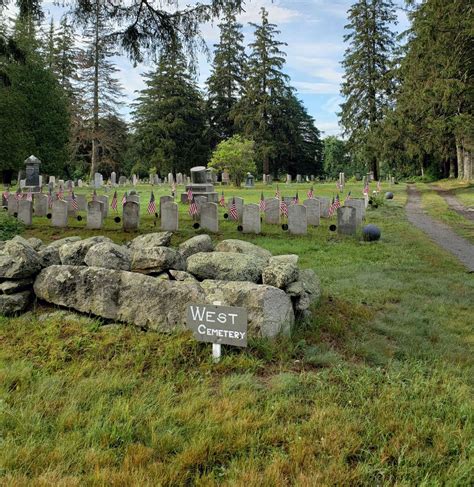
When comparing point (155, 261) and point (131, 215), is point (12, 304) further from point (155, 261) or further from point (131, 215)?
point (131, 215)

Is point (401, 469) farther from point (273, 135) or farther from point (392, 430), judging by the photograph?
point (273, 135)

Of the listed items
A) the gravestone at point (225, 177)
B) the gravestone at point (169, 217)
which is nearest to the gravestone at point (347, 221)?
the gravestone at point (169, 217)

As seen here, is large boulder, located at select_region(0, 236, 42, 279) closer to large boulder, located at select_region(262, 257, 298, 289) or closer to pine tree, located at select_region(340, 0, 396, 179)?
large boulder, located at select_region(262, 257, 298, 289)

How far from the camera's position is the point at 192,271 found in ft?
17.8

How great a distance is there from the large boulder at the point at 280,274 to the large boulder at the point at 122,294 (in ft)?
2.65

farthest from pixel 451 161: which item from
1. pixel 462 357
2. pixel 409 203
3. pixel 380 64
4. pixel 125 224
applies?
pixel 462 357

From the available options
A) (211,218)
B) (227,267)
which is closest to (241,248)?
(227,267)

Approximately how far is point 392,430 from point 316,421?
49 centimetres

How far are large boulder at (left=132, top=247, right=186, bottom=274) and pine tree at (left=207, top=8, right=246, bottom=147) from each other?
158ft

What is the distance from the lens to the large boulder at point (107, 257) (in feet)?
16.9

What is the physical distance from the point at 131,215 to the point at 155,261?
8.23 m

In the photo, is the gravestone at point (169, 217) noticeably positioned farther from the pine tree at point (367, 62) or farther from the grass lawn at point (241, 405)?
the pine tree at point (367, 62)

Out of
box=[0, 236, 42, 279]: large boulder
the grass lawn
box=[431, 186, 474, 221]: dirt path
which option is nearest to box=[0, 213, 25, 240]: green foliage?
box=[0, 236, 42, 279]: large boulder

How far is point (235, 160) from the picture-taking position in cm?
3419
